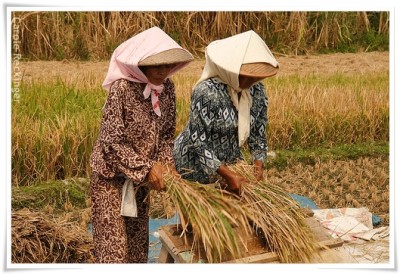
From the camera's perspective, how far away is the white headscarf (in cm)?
328

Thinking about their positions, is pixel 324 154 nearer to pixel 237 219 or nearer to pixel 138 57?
pixel 237 219

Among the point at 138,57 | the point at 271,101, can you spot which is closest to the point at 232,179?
the point at 138,57

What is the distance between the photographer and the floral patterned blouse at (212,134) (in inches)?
133

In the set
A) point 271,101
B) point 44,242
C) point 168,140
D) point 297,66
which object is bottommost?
point 44,242

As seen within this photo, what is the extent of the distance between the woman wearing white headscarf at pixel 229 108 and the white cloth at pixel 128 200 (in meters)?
0.37

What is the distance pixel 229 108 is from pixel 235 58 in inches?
11.1

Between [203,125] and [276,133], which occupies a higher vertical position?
[203,125]

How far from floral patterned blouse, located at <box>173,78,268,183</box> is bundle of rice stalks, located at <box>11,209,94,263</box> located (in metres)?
0.94

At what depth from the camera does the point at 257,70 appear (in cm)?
328

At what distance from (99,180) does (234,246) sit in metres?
0.74

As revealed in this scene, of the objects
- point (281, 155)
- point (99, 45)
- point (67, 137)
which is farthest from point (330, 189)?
point (99, 45)
